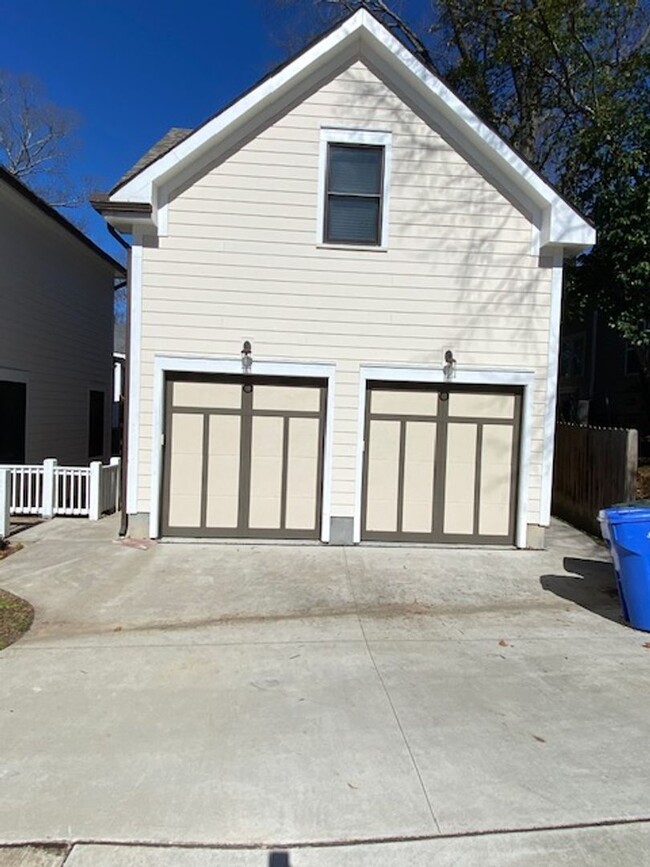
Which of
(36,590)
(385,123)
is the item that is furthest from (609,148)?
(36,590)

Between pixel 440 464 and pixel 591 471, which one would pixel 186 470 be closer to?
pixel 440 464

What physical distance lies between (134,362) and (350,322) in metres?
3.04

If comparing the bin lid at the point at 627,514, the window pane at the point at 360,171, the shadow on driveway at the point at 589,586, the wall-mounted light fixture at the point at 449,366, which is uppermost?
the window pane at the point at 360,171

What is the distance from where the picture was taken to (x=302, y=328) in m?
8.70

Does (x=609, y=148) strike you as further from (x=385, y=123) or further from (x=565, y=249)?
(x=385, y=123)

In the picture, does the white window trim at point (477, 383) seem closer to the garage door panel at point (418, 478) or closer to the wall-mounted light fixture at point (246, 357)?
the garage door panel at point (418, 478)

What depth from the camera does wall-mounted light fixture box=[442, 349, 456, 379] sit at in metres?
8.74

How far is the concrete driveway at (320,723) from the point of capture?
2793 mm

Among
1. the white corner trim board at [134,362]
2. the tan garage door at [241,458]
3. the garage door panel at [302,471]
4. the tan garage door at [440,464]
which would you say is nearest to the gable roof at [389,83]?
the white corner trim board at [134,362]

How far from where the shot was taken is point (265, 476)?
878 centimetres

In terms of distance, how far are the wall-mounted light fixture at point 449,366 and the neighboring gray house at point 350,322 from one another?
23mm

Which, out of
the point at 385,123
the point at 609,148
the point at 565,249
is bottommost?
the point at 565,249

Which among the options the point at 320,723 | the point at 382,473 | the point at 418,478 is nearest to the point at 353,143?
the point at 382,473

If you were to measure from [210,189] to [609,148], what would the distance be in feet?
27.9
